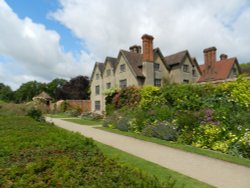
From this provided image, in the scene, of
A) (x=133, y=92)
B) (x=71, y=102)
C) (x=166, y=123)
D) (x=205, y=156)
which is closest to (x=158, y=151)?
(x=205, y=156)

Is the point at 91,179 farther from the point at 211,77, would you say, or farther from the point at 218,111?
the point at 211,77

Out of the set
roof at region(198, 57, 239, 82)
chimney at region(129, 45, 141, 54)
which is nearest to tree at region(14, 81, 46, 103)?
chimney at region(129, 45, 141, 54)

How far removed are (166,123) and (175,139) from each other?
105 cm

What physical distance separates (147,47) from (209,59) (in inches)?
414

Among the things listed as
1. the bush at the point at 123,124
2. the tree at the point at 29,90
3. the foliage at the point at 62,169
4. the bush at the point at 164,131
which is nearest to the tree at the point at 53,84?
the tree at the point at 29,90

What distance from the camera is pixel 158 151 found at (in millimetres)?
8344

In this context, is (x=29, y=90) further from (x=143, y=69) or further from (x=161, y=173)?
(x=161, y=173)

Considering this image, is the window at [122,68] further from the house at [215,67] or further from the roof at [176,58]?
the house at [215,67]

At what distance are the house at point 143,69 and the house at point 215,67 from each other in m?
1.59

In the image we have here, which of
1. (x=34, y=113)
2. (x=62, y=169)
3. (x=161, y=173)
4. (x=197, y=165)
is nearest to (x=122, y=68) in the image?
(x=34, y=113)

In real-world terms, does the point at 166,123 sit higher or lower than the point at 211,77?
lower

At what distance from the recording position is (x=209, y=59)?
1312 inches

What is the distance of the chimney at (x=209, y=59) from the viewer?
3281 cm

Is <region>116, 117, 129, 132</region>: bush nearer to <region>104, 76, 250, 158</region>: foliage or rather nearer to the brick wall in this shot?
<region>104, 76, 250, 158</region>: foliage
